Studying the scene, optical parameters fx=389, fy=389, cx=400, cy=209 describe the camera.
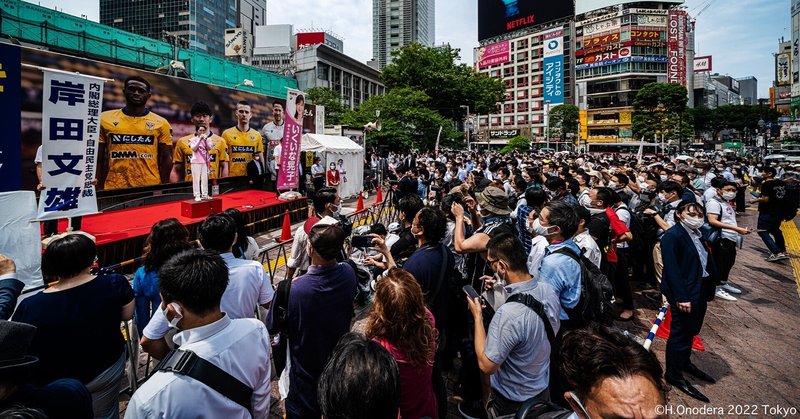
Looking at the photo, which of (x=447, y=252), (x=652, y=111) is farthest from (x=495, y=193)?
(x=652, y=111)

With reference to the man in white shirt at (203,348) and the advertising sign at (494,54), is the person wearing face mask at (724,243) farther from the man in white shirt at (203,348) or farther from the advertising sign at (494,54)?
the advertising sign at (494,54)

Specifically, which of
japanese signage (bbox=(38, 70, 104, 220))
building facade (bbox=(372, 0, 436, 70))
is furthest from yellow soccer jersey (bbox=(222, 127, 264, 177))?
building facade (bbox=(372, 0, 436, 70))

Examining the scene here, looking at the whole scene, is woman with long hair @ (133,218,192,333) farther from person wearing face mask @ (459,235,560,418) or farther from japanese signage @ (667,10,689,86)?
japanese signage @ (667,10,689,86)

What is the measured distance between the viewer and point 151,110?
11.1 m

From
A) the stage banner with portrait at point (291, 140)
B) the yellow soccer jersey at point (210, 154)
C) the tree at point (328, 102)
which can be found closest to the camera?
the stage banner with portrait at point (291, 140)

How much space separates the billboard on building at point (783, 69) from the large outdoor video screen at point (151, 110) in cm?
7212

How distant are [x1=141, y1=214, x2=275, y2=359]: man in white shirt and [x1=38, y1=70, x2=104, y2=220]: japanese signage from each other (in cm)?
406

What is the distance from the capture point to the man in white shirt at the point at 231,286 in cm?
226

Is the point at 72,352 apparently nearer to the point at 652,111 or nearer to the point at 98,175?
the point at 98,175

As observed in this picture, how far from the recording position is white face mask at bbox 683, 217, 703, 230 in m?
3.84

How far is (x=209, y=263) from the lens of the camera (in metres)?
1.86

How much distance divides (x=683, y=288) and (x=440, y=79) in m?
27.6

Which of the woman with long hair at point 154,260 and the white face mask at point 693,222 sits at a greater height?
the white face mask at point 693,222

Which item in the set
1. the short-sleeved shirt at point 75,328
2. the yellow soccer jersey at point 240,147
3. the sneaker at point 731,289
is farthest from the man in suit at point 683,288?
the yellow soccer jersey at point 240,147
